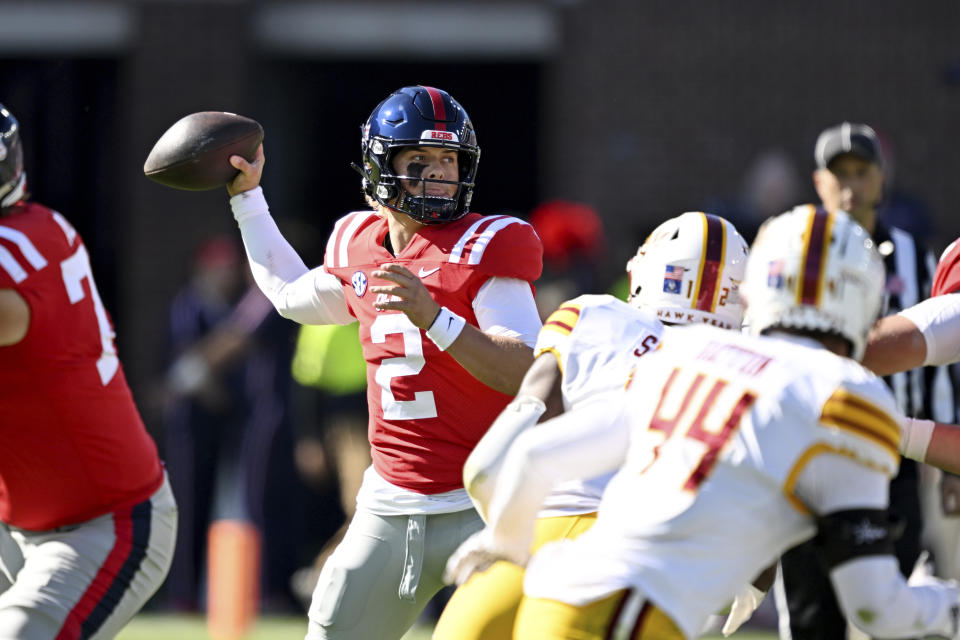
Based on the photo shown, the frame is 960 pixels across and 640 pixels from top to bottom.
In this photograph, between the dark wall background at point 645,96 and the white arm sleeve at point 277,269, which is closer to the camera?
the white arm sleeve at point 277,269

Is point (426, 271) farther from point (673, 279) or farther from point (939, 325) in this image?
point (939, 325)

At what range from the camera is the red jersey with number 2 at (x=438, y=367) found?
163 inches

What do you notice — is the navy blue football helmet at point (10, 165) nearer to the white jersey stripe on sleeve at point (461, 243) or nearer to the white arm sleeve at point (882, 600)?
the white jersey stripe on sleeve at point (461, 243)

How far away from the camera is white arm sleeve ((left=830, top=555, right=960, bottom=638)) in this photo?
2.83m

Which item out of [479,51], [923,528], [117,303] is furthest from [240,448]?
[923,528]

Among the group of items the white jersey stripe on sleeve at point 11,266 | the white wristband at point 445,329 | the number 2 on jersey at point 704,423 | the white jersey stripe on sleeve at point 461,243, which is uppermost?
the white jersey stripe on sleeve at point 461,243

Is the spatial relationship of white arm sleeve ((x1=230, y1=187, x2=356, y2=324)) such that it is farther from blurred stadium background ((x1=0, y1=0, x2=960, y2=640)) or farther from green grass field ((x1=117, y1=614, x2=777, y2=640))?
blurred stadium background ((x1=0, y1=0, x2=960, y2=640))

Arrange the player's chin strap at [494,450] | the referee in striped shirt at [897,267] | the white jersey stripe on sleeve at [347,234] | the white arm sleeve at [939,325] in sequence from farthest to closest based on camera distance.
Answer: the referee in striped shirt at [897,267]
the white jersey stripe on sleeve at [347,234]
the white arm sleeve at [939,325]
the player's chin strap at [494,450]

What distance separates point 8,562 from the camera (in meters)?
4.07

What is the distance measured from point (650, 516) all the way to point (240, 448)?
6308 mm

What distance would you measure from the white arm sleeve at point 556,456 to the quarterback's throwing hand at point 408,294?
2.84 ft

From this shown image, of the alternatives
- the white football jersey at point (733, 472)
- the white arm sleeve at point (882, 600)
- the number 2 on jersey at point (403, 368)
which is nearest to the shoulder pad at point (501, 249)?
the number 2 on jersey at point (403, 368)

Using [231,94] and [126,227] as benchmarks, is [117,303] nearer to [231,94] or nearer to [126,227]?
[126,227]

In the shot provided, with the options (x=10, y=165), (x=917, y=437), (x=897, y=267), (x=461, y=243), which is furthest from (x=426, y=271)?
(x=897, y=267)
